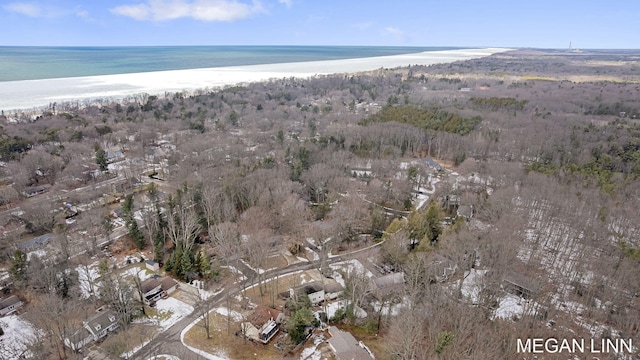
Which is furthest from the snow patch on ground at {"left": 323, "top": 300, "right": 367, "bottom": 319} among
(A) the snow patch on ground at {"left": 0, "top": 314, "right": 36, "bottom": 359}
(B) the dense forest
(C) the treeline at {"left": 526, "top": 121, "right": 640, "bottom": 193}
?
(C) the treeline at {"left": 526, "top": 121, "right": 640, "bottom": 193}

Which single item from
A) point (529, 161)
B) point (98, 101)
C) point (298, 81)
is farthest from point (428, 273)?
point (298, 81)

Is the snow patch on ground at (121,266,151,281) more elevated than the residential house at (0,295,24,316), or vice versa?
the residential house at (0,295,24,316)

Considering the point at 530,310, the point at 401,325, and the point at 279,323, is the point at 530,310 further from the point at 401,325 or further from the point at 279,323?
the point at 279,323

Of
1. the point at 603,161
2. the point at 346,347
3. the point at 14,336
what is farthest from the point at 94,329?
the point at 603,161

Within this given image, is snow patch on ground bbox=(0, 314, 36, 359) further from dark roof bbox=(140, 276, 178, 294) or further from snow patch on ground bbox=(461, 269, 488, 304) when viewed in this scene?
snow patch on ground bbox=(461, 269, 488, 304)

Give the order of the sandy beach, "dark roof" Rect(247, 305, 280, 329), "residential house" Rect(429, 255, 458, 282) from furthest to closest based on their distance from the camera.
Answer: the sandy beach, "residential house" Rect(429, 255, 458, 282), "dark roof" Rect(247, 305, 280, 329)

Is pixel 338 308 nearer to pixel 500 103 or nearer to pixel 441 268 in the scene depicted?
pixel 441 268
